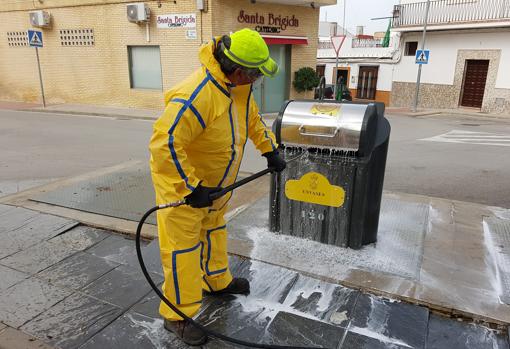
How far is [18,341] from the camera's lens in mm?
2391

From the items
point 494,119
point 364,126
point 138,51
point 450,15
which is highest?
point 450,15

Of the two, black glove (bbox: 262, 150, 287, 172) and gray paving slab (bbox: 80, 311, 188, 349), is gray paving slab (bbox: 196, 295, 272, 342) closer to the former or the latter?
gray paving slab (bbox: 80, 311, 188, 349)

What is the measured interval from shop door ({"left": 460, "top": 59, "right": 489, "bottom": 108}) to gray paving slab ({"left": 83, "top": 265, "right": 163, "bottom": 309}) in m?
18.8

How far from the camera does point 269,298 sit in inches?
111

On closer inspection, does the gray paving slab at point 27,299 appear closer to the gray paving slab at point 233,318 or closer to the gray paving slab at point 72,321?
the gray paving slab at point 72,321

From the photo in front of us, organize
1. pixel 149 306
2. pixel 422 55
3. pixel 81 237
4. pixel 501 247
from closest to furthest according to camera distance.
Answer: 1. pixel 149 306
2. pixel 501 247
3. pixel 81 237
4. pixel 422 55

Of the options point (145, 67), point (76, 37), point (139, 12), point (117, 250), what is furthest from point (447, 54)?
point (117, 250)

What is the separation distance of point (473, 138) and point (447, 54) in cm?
993

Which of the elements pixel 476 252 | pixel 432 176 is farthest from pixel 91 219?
pixel 432 176

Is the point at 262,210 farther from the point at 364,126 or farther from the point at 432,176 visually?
the point at 432,176

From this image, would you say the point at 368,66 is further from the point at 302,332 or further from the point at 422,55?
the point at 302,332

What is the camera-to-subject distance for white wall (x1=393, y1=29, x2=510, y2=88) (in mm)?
16953

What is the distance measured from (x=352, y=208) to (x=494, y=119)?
50.7 feet

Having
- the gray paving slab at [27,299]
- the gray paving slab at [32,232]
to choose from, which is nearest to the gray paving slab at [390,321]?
the gray paving slab at [27,299]
